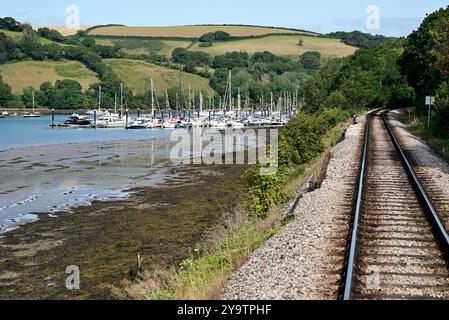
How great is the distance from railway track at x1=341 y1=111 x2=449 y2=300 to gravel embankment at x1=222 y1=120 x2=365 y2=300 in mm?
422

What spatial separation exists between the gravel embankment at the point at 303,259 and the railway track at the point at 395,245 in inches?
16.6

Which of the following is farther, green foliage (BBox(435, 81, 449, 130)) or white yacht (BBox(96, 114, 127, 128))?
white yacht (BBox(96, 114, 127, 128))

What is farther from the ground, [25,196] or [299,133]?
[299,133]

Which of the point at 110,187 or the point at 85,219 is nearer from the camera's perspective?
the point at 85,219

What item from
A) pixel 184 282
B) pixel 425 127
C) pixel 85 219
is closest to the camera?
pixel 184 282

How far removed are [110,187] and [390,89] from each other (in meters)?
78.8

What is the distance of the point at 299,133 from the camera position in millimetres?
39750

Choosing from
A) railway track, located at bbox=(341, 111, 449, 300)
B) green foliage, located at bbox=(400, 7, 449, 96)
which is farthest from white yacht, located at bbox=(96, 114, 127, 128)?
railway track, located at bbox=(341, 111, 449, 300)

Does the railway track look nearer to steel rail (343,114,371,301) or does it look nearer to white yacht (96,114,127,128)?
steel rail (343,114,371,301)

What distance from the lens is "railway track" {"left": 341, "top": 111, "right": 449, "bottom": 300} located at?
37.5 ft

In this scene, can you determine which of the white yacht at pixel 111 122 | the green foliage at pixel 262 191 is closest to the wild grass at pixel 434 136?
the green foliage at pixel 262 191

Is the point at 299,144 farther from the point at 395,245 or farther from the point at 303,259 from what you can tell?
the point at 303,259
